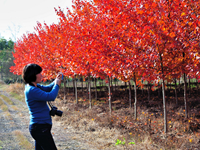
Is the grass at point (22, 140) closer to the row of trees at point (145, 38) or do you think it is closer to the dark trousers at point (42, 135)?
the dark trousers at point (42, 135)

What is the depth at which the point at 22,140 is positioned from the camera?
6.72 meters

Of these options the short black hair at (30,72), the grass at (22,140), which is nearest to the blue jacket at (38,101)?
the short black hair at (30,72)

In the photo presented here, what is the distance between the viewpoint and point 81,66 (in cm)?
1184

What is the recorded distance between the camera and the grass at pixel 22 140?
237 inches

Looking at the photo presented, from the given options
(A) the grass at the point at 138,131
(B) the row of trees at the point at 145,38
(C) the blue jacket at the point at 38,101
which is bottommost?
(A) the grass at the point at 138,131

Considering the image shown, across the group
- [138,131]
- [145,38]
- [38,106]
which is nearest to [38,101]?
[38,106]

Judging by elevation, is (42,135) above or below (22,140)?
above

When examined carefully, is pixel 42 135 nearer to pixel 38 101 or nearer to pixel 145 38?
pixel 38 101

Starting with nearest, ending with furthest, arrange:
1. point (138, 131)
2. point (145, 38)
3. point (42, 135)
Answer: point (42, 135), point (145, 38), point (138, 131)

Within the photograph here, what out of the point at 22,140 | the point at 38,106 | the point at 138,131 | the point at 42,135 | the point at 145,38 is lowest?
the point at 138,131

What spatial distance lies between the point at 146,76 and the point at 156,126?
331cm

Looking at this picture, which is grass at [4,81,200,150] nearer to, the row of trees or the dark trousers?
the row of trees

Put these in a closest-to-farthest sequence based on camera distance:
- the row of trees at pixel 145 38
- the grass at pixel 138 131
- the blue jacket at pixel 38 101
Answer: the blue jacket at pixel 38 101
the grass at pixel 138 131
the row of trees at pixel 145 38

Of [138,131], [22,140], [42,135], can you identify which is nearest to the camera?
[42,135]
